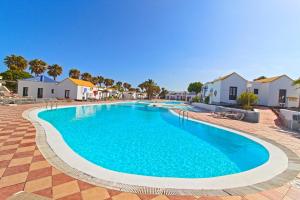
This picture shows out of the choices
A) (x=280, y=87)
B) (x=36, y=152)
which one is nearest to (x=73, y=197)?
(x=36, y=152)

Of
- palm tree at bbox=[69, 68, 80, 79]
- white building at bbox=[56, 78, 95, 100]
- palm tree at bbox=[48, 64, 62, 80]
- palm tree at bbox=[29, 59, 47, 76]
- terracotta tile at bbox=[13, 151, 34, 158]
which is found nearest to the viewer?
terracotta tile at bbox=[13, 151, 34, 158]

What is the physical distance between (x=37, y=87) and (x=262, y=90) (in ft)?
113

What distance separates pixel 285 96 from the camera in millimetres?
19641

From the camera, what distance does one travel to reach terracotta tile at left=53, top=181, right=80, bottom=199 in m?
2.56

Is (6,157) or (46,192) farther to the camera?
(6,157)

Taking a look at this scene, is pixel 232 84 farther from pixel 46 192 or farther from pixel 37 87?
pixel 37 87

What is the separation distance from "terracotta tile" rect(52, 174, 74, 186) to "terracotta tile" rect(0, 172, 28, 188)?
525 mm

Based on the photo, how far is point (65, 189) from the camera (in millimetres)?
2717

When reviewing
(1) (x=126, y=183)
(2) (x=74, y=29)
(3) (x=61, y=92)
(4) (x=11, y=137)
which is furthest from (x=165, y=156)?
(3) (x=61, y=92)

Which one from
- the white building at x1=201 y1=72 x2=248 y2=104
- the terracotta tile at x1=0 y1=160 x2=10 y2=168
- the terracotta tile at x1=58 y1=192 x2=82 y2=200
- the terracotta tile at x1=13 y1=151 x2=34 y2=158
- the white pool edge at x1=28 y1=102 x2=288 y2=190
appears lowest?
the white pool edge at x1=28 y1=102 x2=288 y2=190

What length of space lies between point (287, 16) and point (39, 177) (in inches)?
542

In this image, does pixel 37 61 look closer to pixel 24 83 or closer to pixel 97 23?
pixel 24 83

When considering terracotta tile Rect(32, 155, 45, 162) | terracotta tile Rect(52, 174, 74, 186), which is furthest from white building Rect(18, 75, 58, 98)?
terracotta tile Rect(52, 174, 74, 186)

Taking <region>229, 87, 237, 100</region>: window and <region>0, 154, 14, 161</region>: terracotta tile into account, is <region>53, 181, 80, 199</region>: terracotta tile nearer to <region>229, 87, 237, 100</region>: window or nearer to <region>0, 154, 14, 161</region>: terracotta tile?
<region>0, 154, 14, 161</region>: terracotta tile
